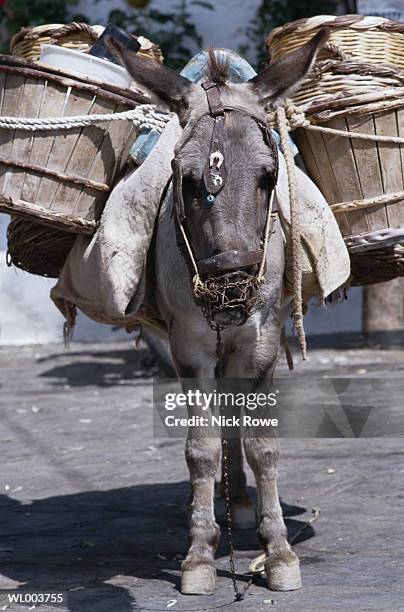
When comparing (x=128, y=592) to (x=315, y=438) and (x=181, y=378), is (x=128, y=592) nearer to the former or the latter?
(x=181, y=378)

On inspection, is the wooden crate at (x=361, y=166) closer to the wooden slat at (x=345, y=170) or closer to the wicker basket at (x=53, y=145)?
the wooden slat at (x=345, y=170)

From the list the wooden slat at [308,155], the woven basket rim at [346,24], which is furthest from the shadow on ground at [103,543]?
the woven basket rim at [346,24]

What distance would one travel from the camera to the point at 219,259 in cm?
380

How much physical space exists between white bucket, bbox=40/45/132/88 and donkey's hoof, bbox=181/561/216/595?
2.16 metres

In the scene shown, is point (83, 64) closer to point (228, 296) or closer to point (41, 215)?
point (41, 215)

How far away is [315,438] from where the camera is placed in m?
7.79

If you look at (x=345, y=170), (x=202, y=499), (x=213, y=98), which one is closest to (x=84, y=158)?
(x=213, y=98)

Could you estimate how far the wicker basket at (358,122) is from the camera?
477cm

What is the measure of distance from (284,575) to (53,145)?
6.90ft

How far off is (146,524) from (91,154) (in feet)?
6.66

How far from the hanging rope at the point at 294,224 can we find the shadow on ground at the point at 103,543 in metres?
1.12

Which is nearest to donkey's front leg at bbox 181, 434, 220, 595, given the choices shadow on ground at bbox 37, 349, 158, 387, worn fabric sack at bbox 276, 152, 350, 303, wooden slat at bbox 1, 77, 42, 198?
worn fabric sack at bbox 276, 152, 350, 303

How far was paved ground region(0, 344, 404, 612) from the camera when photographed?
14.2ft

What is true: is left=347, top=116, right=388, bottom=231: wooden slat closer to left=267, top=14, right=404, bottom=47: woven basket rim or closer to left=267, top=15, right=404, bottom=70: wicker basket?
left=267, top=15, right=404, bottom=70: wicker basket
